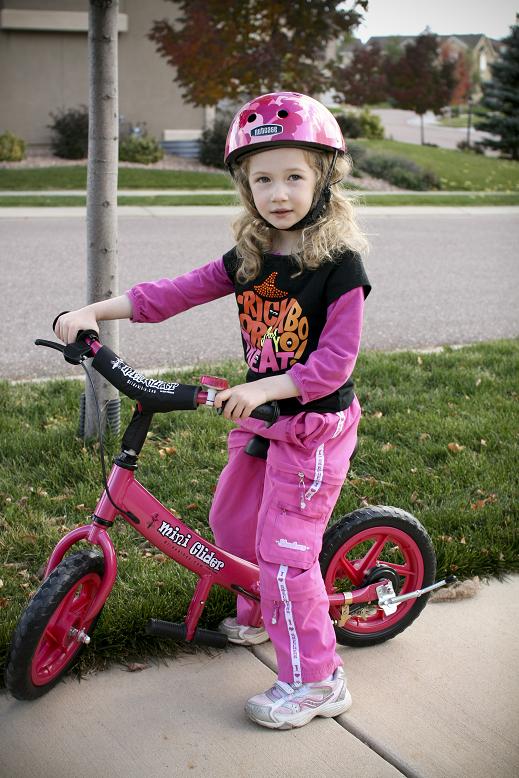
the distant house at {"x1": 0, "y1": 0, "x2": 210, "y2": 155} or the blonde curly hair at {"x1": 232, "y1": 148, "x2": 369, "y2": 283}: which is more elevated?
the distant house at {"x1": 0, "y1": 0, "x2": 210, "y2": 155}

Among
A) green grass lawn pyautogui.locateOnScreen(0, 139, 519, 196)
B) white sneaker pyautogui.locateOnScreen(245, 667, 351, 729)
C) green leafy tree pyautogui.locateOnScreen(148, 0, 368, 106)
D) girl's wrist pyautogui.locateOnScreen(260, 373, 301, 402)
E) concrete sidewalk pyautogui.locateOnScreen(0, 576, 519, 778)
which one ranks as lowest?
concrete sidewalk pyautogui.locateOnScreen(0, 576, 519, 778)

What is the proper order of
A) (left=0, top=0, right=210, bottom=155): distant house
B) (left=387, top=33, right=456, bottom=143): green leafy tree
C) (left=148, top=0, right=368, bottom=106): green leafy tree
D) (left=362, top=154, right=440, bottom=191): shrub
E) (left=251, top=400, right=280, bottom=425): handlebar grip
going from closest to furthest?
(left=251, top=400, right=280, bottom=425): handlebar grip, (left=148, top=0, right=368, bottom=106): green leafy tree, (left=362, top=154, right=440, bottom=191): shrub, (left=0, top=0, right=210, bottom=155): distant house, (left=387, top=33, right=456, bottom=143): green leafy tree

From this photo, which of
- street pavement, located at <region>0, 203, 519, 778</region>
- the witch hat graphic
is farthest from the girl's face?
street pavement, located at <region>0, 203, 519, 778</region>

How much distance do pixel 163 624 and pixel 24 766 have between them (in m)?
0.57

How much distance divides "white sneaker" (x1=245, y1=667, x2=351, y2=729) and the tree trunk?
1954 mm

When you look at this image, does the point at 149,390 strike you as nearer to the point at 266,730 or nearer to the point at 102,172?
the point at 266,730

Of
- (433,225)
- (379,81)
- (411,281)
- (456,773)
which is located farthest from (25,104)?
(456,773)

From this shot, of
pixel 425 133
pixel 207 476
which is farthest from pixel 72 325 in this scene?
pixel 425 133

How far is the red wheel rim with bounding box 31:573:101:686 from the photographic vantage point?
2604 mm

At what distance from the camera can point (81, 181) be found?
50.8 feet

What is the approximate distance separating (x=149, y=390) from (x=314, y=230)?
27.8 inches

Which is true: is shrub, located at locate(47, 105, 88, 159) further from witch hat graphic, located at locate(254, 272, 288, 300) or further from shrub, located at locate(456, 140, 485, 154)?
witch hat graphic, located at locate(254, 272, 288, 300)

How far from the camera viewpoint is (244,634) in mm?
3004

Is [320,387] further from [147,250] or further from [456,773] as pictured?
[147,250]
